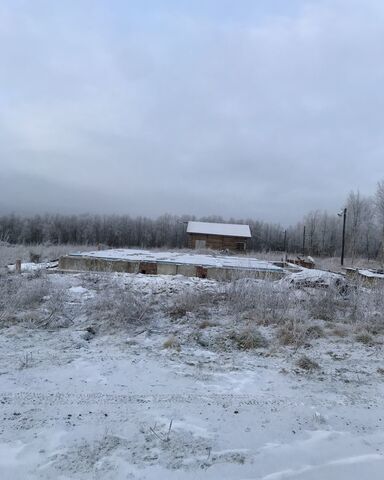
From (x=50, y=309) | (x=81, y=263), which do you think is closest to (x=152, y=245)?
(x=81, y=263)

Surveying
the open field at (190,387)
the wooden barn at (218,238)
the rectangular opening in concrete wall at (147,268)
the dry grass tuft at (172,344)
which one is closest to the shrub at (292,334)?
the open field at (190,387)

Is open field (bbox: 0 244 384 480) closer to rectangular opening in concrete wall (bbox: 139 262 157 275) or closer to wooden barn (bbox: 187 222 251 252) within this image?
rectangular opening in concrete wall (bbox: 139 262 157 275)

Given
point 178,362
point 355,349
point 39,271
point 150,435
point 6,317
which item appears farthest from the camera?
point 39,271

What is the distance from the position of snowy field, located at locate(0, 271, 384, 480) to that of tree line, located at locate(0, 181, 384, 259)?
2153 inches

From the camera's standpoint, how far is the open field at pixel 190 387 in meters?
2.65

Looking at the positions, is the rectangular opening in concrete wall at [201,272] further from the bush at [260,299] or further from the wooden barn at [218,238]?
the wooden barn at [218,238]

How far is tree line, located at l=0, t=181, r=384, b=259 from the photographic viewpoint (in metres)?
59.0

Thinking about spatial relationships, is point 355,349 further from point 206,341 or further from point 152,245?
point 152,245

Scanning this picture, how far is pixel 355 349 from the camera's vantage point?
17.7 feet

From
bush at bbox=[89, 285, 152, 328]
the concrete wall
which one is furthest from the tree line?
bush at bbox=[89, 285, 152, 328]

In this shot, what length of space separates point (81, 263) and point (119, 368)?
35.4 feet

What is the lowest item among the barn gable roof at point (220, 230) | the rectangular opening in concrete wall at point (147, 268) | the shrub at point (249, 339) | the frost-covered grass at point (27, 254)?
the frost-covered grass at point (27, 254)

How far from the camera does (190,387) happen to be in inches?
155

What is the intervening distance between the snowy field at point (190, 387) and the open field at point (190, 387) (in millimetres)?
16
